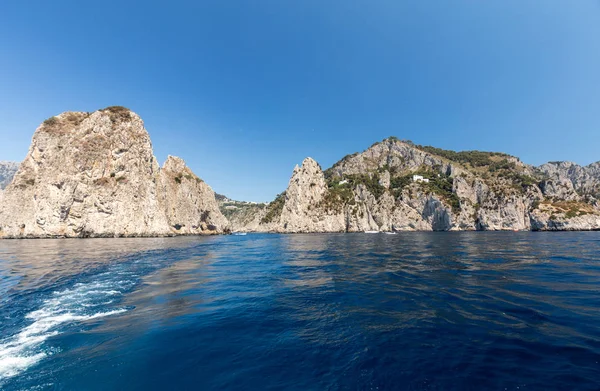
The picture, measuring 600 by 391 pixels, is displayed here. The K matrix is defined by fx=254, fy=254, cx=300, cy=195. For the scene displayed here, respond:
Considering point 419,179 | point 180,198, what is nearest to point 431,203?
point 419,179

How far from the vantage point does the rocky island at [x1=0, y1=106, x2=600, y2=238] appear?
8519 cm

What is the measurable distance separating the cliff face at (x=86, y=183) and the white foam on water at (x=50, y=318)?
8930cm

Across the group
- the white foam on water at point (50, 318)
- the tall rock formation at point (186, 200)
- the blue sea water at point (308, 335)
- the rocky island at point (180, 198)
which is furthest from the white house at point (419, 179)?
the white foam on water at point (50, 318)

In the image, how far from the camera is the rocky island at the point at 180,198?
85188 mm

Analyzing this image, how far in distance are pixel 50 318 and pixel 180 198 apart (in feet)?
395

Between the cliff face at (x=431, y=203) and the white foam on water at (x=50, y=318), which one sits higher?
the cliff face at (x=431, y=203)

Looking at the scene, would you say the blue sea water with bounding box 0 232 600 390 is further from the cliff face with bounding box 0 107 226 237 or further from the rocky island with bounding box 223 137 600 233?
the rocky island with bounding box 223 137 600 233

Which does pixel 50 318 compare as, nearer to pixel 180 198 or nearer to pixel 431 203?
pixel 180 198

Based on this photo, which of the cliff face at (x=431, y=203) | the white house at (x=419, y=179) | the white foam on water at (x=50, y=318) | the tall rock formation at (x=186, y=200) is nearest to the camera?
the white foam on water at (x=50, y=318)

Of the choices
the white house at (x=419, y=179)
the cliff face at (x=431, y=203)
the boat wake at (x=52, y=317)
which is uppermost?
the white house at (x=419, y=179)

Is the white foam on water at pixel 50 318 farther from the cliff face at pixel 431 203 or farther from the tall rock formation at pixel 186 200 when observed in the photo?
the cliff face at pixel 431 203

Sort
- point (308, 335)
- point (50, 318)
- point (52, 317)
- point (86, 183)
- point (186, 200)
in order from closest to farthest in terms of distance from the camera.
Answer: point (308, 335) < point (50, 318) < point (52, 317) < point (86, 183) < point (186, 200)

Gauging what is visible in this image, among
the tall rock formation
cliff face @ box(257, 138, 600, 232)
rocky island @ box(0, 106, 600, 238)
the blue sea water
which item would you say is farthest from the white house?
the blue sea water

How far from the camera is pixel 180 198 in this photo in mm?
121188
